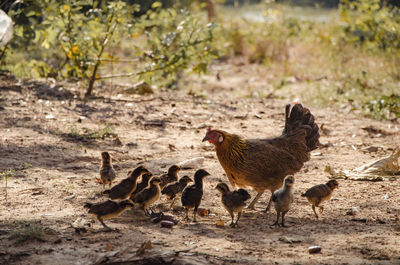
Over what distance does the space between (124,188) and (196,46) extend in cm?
556

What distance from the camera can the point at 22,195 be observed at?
5562 millimetres

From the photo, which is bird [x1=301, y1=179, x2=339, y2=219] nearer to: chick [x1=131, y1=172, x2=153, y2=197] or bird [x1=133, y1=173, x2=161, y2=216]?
bird [x1=133, y1=173, x2=161, y2=216]

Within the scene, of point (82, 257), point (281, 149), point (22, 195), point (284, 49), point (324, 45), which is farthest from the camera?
point (284, 49)

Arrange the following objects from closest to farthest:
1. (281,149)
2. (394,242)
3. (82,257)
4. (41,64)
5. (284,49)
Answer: (82,257) → (394,242) → (281,149) → (41,64) → (284,49)

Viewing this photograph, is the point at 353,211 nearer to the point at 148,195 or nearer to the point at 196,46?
the point at 148,195

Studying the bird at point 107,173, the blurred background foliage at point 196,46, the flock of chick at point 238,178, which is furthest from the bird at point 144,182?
the blurred background foliage at point 196,46

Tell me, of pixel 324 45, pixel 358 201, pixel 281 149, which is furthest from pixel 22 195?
pixel 324 45

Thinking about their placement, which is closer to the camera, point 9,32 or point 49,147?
point 9,32

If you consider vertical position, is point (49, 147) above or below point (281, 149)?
below

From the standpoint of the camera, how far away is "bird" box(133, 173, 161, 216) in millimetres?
5020

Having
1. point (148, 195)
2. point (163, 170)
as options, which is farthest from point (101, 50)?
point (148, 195)

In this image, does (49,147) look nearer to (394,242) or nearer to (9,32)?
(9,32)

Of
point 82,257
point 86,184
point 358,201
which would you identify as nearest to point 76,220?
point 82,257

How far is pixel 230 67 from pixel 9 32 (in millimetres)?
10039
